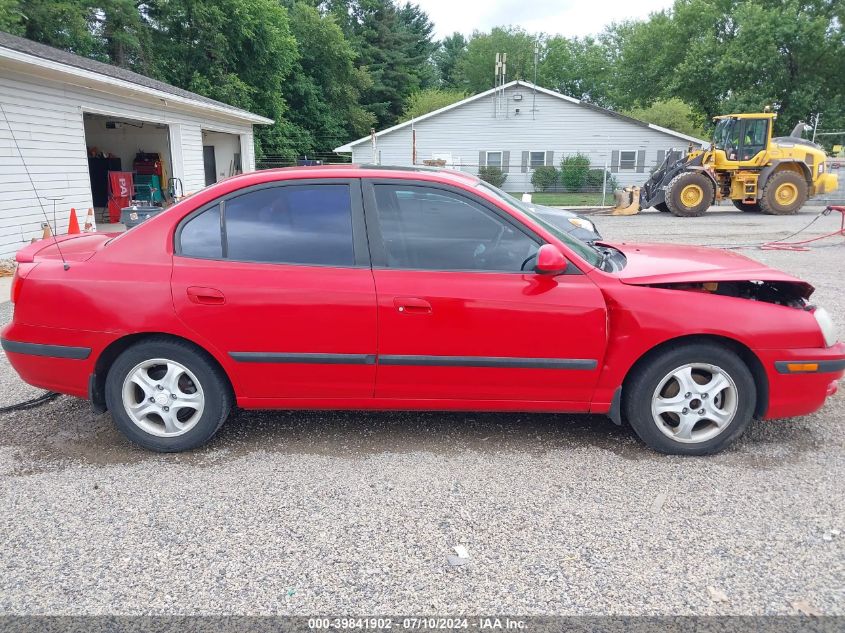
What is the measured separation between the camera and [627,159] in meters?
30.7

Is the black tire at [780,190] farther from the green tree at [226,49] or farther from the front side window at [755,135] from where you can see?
the green tree at [226,49]

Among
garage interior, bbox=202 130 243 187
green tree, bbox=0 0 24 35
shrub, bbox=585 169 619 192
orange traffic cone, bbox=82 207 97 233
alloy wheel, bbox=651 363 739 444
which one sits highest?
green tree, bbox=0 0 24 35

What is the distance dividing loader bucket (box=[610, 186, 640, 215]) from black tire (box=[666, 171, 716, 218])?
1477 mm

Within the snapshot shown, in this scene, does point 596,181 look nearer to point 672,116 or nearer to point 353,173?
point 672,116

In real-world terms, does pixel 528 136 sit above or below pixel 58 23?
below

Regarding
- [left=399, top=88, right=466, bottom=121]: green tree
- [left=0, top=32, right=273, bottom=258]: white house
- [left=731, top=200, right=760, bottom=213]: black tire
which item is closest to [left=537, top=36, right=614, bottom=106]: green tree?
[left=399, top=88, right=466, bottom=121]: green tree

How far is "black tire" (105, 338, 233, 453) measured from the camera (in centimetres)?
349

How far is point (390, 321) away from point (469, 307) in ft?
1.41

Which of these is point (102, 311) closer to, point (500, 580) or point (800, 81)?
point (500, 580)

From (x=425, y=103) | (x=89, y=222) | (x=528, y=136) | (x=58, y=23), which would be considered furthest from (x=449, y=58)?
(x=89, y=222)

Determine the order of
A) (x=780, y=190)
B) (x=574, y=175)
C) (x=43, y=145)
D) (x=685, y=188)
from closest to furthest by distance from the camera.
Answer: (x=43, y=145) < (x=685, y=188) < (x=780, y=190) < (x=574, y=175)

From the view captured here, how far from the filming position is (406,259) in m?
3.47

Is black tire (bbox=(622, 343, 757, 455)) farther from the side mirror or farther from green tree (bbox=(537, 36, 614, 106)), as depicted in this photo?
green tree (bbox=(537, 36, 614, 106))

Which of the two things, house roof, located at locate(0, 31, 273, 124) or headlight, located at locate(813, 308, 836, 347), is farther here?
house roof, located at locate(0, 31, 273, 124)
